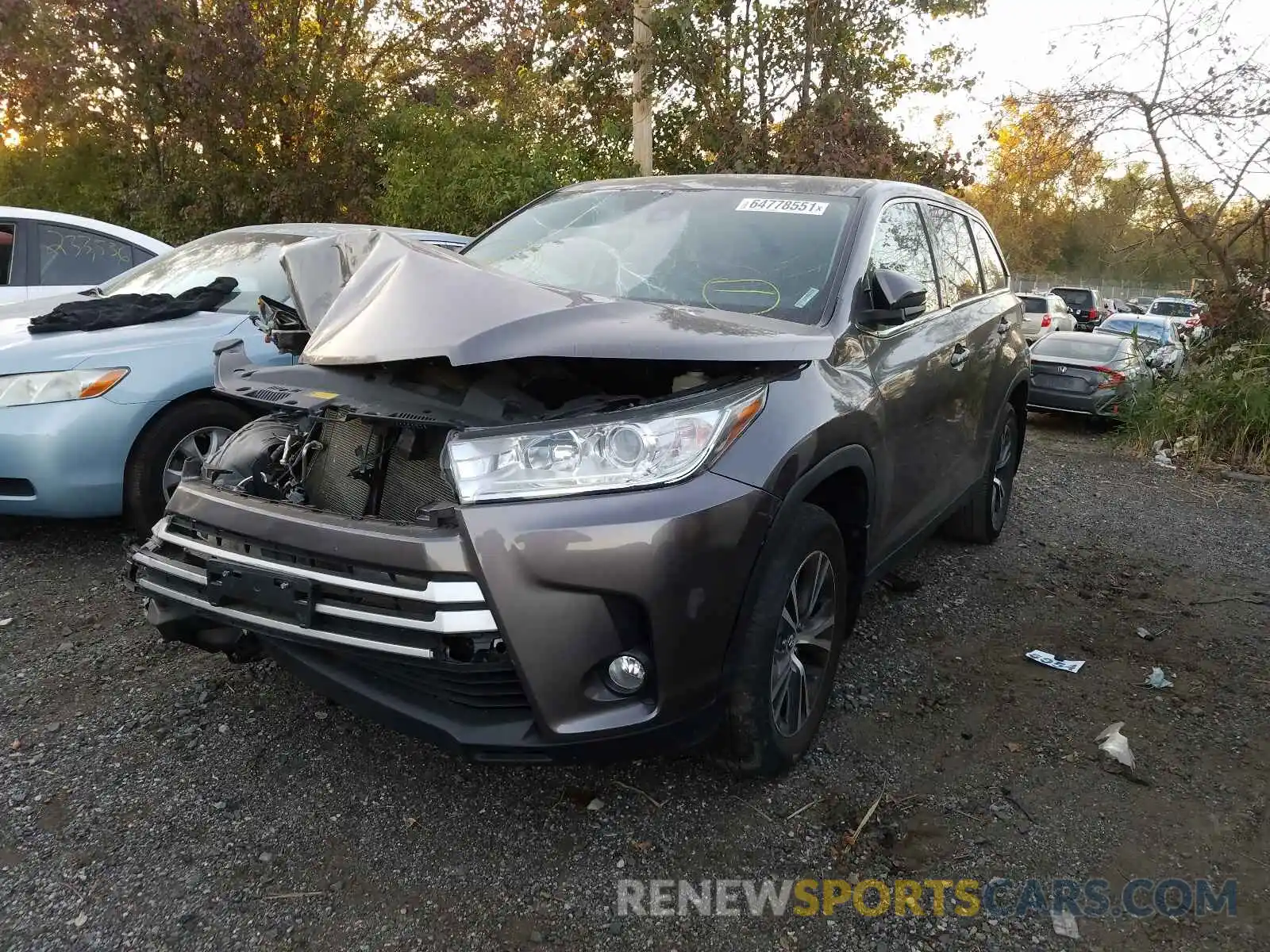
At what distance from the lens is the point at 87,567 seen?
413 cm

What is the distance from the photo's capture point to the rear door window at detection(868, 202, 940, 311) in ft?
11.0

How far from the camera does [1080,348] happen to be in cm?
1156

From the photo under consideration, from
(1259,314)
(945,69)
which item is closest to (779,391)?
(1259,314)

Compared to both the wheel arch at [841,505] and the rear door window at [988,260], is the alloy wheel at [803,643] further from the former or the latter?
the rear door window at [988,260]

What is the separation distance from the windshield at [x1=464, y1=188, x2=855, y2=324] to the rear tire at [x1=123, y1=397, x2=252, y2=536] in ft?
4.97

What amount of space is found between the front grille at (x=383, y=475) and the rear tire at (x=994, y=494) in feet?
10.2

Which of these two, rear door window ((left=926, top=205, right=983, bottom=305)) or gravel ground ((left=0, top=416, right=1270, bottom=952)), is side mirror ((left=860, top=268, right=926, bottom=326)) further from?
gravel ground ((left=0, top=416, right=1270, bottom=952))

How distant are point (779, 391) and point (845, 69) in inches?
424

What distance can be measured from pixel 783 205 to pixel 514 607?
2057mm

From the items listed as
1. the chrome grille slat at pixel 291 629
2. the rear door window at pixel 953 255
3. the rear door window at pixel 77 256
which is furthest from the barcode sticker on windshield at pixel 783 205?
the rear door window at pixel 77 256

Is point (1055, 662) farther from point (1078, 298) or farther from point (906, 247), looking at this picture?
point (1078, 298)

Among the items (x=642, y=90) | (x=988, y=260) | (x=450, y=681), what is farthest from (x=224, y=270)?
(x=642, y=90)

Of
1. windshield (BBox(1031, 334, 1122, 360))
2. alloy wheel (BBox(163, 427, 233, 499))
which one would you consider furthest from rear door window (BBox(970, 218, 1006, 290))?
windshield (BBox(1031, 334, 1122, 360))

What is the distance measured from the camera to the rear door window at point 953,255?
4051 millimetres
